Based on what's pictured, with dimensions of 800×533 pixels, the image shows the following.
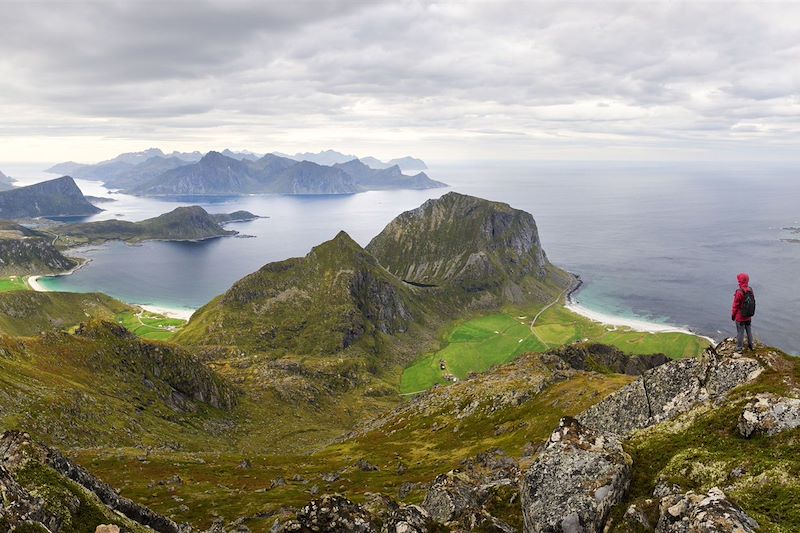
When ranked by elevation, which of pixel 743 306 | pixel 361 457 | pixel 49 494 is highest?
pixel 743 306

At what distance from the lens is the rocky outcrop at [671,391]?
37.6 metres

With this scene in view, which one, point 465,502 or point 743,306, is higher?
point 743,306

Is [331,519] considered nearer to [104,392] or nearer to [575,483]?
[575,483]

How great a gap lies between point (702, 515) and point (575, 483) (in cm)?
799

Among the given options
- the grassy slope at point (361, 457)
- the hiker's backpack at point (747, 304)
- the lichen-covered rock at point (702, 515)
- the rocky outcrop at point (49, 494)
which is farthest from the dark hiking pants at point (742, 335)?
the rocky outcrop at point (49, 494)

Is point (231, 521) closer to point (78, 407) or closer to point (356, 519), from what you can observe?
point (356, 519)

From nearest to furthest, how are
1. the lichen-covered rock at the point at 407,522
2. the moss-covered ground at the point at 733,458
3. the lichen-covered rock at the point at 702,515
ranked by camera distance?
the lichen-covered rock at the point at 702,515 → the moss-covered ground at the point at 733,458 → the lichen-covered rock at the point at 407,522

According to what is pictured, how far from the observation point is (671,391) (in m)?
49.0

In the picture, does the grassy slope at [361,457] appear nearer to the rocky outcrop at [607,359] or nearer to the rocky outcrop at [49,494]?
the rocky outcrop at [49,494]

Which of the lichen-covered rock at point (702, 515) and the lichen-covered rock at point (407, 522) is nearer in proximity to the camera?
the lichen-covered rock at point (702, 515)

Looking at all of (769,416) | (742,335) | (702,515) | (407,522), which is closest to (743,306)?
(742,335)

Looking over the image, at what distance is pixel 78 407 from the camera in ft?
332

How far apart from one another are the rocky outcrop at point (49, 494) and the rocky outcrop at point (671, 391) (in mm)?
43043

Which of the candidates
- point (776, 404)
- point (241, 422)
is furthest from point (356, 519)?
point (241, 422)
